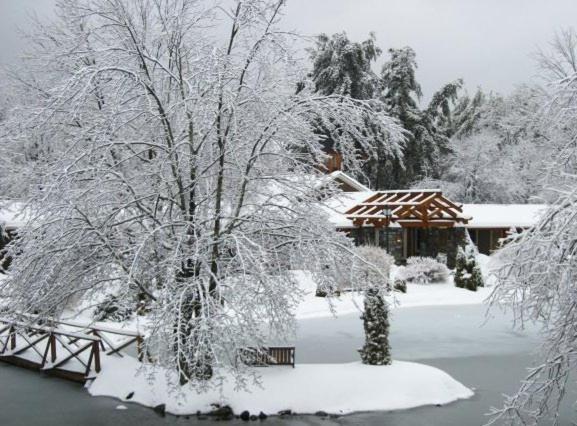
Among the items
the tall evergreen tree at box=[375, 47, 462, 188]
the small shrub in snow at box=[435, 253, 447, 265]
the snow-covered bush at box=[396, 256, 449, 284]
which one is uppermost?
the tall evergreen tree at box=[375, 47, 462, 188]

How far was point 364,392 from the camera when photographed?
38.2ft

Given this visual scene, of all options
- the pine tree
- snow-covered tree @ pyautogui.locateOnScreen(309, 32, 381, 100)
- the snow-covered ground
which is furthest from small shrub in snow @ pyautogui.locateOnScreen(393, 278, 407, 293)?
snow-covered tree @ pyautogui.locateOnScreen(309, 32, 381, 100)

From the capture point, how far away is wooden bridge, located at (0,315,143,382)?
13.1 m

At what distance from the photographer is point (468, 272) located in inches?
1040

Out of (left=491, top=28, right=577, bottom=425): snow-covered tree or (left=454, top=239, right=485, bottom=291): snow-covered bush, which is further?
(left=454, top=239, right=485, bottom=291): snow-covered bush

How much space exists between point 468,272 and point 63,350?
17.9 m

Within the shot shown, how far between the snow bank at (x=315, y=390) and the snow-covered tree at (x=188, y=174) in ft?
2.41

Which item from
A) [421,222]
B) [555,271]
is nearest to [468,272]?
[421,222]

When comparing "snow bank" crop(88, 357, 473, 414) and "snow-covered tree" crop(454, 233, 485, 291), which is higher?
"snow-covered tree" crop(454, 233, 485, 291)

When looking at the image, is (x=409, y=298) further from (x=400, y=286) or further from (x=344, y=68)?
(x=344, y=68)

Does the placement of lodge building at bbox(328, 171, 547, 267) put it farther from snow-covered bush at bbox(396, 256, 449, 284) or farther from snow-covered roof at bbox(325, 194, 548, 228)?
snow-covered bush at bbox(396, 256, 449, 284)

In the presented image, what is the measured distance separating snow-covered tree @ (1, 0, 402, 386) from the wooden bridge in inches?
91.4

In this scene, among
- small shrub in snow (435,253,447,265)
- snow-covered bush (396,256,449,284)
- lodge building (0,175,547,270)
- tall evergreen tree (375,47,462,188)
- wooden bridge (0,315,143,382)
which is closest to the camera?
wooden bridge (0,315,143,382)

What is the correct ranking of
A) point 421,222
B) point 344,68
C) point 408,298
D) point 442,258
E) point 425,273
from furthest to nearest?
point 344,68 → point 421,222 → point 442,258 → point 425,273 → point 408,298
